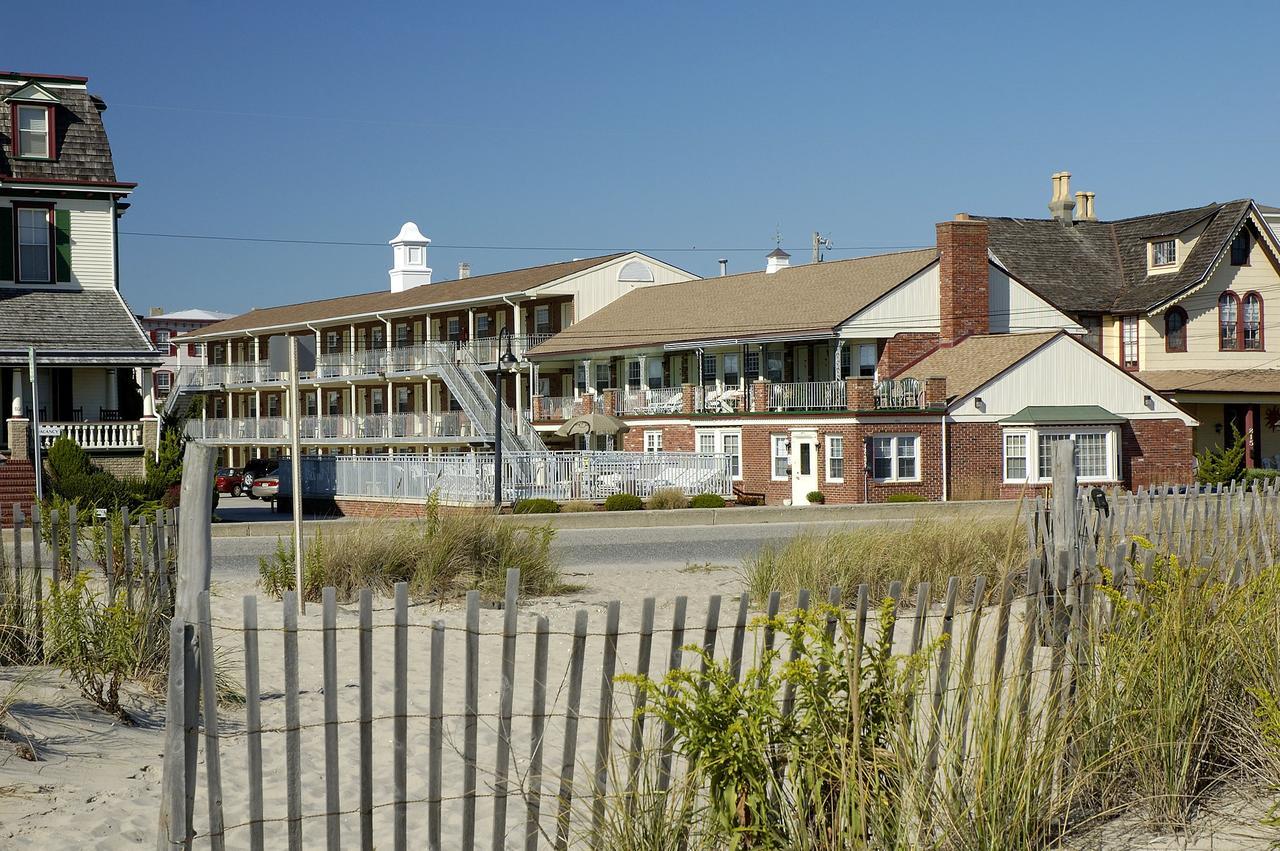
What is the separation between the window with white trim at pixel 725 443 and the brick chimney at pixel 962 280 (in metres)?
7.37

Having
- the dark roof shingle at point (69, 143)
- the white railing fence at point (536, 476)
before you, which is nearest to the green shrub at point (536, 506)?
the white railing fence at point (536, 476)

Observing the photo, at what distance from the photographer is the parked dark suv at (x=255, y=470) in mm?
53438

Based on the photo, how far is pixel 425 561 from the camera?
48.7ft

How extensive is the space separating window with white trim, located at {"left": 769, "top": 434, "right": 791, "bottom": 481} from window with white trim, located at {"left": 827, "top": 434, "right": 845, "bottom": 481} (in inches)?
71.3

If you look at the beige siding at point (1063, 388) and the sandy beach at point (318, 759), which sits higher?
the beige siding at point (1063, 388)

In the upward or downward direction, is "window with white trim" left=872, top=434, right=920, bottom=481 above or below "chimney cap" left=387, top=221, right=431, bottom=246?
below

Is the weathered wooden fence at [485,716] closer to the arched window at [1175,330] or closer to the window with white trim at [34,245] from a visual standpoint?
the window with white trim at [34,245]

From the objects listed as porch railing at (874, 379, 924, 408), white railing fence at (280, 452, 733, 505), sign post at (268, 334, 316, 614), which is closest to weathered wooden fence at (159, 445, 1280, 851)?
sign post at (268, 334, 316, 614)

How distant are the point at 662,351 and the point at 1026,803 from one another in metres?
43.4

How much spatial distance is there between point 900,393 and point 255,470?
27671 mm

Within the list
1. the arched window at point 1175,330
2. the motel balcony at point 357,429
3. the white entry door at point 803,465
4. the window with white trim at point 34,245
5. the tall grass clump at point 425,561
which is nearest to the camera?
the tall grass clump at point 425,561

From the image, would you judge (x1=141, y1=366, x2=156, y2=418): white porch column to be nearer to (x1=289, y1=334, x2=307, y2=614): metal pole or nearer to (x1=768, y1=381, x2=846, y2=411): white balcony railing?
(x1=768, y1=381, x2=846, y2=411): white balcony railing

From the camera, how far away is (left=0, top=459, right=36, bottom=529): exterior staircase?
2959 cm

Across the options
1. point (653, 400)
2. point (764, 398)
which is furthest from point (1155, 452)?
point (653, 400)
